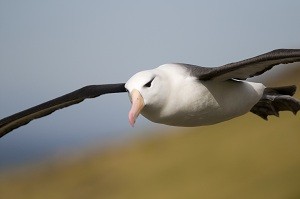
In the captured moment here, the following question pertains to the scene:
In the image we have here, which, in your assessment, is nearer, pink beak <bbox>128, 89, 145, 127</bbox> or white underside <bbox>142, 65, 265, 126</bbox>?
pink beak <bbox>128, 89, 145, 127</bbox>

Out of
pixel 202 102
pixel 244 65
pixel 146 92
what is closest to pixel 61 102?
pixel 202 102

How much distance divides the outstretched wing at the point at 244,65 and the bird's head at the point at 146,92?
472 millimetres

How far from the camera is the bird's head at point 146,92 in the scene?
6.24 meters

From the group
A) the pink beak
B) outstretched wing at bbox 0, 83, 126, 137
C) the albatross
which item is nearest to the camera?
the pink beak

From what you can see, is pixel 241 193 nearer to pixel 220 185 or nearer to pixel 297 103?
pixel 220 185

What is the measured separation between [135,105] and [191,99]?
809 millimetres

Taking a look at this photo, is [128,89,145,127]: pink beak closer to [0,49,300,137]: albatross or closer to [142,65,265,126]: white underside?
[0,49,300,137]: albatross

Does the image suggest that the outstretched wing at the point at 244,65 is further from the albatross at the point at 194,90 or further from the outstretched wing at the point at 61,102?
the outstretched wing at the point at 61,102

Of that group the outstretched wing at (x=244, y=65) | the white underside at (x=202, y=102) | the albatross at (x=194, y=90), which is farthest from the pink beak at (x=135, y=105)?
the outstretched wing at (x=244, y=65)

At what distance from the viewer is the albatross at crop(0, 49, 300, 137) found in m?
6.46

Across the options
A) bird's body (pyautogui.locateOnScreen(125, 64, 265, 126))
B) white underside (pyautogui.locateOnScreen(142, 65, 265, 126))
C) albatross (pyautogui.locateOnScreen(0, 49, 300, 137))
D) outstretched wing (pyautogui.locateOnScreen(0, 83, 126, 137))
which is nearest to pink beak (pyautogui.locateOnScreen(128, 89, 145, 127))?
albatross (pyautogui.locateOnScreen(0, 49, 300, 137))

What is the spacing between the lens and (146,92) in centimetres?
638

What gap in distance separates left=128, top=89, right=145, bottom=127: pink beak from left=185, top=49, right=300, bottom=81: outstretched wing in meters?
0.83

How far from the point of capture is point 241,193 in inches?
687
